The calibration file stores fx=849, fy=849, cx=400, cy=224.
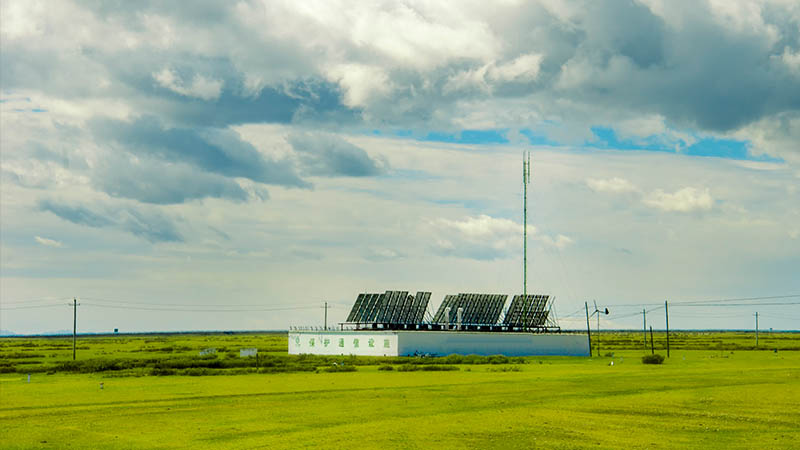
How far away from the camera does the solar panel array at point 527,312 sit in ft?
412

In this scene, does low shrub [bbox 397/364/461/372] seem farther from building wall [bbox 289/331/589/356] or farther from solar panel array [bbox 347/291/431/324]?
solar panel array [bbox 347/291/431/324]

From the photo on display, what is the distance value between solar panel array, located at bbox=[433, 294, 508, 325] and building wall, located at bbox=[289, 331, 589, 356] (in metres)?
9.73

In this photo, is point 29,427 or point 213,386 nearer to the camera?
point 29,427

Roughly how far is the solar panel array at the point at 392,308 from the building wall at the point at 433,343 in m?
7.63

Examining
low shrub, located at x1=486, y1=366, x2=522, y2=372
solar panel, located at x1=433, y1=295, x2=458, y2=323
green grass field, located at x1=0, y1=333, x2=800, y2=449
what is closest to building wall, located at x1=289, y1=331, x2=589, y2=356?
solar panel, located at x1=433, y1=295, x2=458, y2=323

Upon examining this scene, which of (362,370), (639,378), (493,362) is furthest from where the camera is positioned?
(493,362)

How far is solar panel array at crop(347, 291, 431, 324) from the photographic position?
11762 centimetres

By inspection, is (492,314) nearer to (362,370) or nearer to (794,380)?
(362,370)

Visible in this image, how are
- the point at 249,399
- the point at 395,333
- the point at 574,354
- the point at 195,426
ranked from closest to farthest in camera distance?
the point at 195,426 < the point at 249,399 < the point at 395,333 < the point at 574,354

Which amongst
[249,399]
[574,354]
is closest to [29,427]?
[249,399]

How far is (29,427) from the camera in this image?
3553 centimetres

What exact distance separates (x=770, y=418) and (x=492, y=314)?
87.5 meters

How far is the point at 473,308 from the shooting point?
124125mm

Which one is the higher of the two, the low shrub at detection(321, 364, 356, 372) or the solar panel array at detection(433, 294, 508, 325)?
the solar panel array at detection(433, 294, 508, 325)
